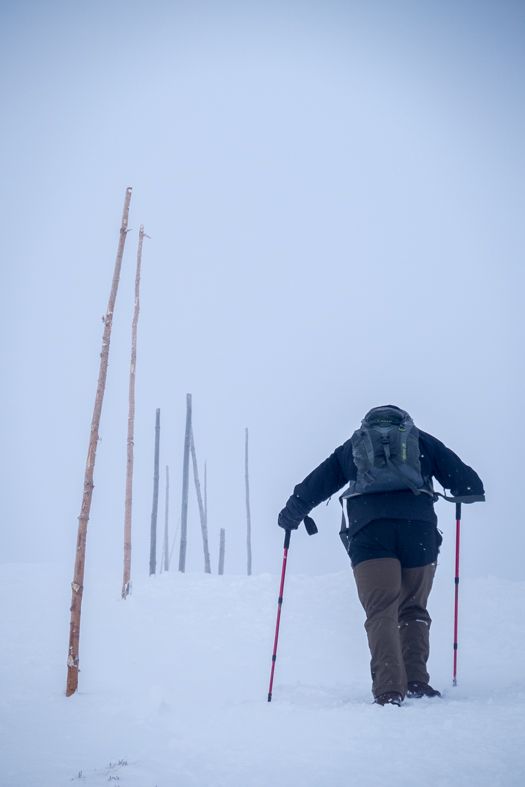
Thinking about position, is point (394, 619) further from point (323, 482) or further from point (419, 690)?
point (323, 482)

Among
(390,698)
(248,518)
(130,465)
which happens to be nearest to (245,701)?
(390,698)

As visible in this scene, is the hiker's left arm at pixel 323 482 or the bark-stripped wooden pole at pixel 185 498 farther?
the bark-stripped wooden pole at pixel 185 498

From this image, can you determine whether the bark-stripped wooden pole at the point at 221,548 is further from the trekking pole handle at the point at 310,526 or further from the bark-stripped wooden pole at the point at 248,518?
the trekking pole handle at the point at 310,526

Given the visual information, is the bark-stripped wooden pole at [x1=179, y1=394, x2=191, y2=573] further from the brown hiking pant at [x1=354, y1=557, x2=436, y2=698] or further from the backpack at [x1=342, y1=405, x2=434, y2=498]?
the backpack at [x1=342, y1=405, x2=434, y2=498]

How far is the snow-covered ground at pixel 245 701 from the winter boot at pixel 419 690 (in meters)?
0.15

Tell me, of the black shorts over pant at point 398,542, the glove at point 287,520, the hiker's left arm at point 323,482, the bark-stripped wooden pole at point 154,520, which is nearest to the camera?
the black shorts over pant at point 398,542

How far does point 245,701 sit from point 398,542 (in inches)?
73.1

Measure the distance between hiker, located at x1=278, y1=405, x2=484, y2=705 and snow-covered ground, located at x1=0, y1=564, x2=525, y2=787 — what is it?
49cm

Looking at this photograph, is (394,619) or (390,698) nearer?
(390,698)

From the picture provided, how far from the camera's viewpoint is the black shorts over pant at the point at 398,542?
413 centimetres

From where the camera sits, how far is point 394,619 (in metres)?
3.94

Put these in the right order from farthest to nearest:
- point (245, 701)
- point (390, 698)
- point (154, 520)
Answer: point (154, 520)
point (245, 701)
point (390, 698)

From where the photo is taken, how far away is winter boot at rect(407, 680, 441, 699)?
3.99 m

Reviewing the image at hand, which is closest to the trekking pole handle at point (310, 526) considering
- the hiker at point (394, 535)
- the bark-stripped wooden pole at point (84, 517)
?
the hiker at point (394, 535)
